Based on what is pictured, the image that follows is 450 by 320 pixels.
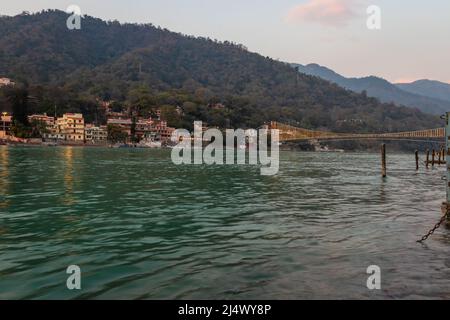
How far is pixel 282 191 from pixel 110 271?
20992 millimetres

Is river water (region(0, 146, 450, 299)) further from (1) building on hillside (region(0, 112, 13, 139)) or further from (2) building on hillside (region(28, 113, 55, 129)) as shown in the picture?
(2) building on hillside (region(28, 113, 55, 129))

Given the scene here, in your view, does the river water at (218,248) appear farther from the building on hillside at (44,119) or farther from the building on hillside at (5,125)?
the building on hillside at (44,119)

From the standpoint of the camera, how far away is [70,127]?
17712cm

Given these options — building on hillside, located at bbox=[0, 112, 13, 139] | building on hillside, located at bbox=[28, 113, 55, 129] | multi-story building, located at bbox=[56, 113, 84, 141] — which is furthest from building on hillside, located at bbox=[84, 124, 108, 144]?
building on hillside, located at bbox=[0, 112, 13, 139]

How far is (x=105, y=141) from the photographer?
185 metres

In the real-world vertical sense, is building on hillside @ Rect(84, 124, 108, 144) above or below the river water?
above

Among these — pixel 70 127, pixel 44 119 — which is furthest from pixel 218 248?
pixel 44 119

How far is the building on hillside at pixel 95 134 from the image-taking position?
183 meters

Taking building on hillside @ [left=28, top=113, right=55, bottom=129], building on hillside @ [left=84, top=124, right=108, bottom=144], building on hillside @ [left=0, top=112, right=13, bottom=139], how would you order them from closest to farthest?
building on hillside @ [left=0, top=112, right=13, bottom=139] → building on hillside @ [left=28, top=113, right=55, bottom=129] → building on hillside @ [left=84, top=124, right=108, bottom=144]

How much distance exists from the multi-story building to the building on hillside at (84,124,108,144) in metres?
3.48

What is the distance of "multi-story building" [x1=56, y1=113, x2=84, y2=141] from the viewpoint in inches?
6959

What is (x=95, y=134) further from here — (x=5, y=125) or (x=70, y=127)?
(x=5, y=125)
